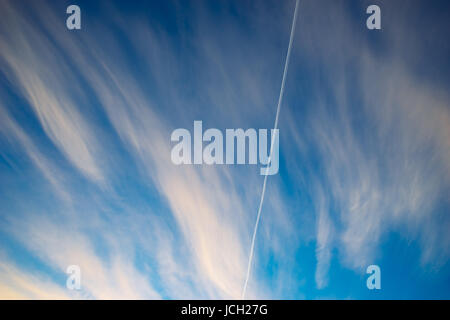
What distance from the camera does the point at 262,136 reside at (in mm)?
7828

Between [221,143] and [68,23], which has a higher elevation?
[68,23]
